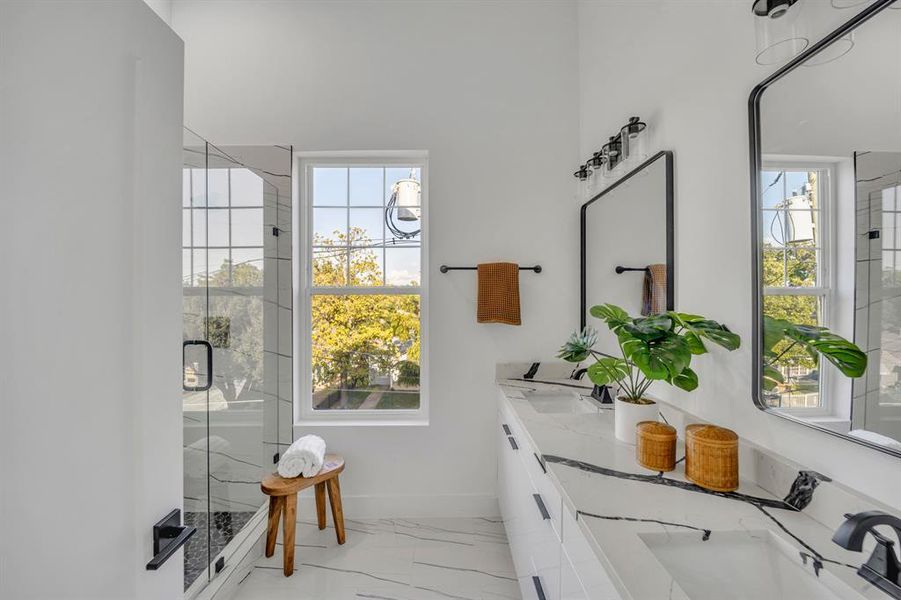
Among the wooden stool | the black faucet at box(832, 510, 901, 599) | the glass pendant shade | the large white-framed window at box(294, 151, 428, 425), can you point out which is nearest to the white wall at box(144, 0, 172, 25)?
the large white-framed window at box(294, 151, 428, 425)

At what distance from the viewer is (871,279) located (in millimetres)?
826

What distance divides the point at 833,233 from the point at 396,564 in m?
2.15

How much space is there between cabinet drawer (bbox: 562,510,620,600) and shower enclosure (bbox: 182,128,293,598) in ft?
4.08

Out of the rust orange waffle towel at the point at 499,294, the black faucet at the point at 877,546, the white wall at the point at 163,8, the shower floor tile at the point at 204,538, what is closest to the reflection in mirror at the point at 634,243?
the rust orange waffle towel at the point at 499,294

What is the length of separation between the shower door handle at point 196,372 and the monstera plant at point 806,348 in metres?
1.88

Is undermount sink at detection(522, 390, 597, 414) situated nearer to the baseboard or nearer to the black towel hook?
the black towel hook

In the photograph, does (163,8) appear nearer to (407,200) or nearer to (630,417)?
(407,200)

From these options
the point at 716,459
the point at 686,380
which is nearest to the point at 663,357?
the point at 686,380

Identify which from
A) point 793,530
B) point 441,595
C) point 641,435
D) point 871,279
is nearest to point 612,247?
point 641,435

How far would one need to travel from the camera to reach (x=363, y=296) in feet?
8.66

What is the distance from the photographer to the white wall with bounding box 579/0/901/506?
3.38 ft

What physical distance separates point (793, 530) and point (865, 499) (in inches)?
5.8

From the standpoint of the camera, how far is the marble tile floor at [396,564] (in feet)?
6.17

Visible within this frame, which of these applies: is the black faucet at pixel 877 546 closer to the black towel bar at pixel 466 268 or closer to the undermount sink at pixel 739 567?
the undermount sink at pixel 739 567
